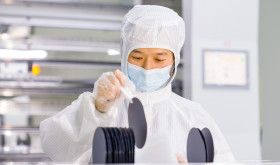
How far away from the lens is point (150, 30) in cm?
147

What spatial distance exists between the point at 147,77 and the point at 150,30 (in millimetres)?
196

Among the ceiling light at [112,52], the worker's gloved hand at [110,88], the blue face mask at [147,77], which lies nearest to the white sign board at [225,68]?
the ceiling light at [112,52]

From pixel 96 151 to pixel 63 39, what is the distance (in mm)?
1846

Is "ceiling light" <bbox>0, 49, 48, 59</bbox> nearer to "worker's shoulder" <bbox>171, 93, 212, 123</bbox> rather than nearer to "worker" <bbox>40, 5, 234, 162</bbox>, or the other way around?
"worker" <bbox>40, 5, 234, 162</bbox>

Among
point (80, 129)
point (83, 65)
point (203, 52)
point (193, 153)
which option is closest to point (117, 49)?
point (83, 65)

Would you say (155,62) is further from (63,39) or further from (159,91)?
(63,39)

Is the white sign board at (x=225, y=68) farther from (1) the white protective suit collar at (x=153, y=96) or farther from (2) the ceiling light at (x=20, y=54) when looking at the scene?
(2) the ceiling light at (x=20, y=54)

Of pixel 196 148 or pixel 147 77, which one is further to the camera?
pixel 147 77

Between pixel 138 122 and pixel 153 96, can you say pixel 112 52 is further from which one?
pixel 138 122

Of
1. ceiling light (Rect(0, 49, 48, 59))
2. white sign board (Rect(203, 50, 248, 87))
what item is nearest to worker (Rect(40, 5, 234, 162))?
white sign board (Rect(203, 50, 248, 87))

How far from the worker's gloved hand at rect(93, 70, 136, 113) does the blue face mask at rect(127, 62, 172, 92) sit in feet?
1.30

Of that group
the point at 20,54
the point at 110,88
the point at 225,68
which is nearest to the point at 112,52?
the point at 20,54

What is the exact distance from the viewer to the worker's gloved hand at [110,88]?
3.14 ft

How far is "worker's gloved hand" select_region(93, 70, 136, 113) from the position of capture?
37.7 inches
